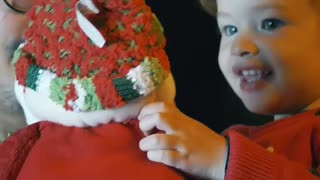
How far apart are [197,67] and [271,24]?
28cm

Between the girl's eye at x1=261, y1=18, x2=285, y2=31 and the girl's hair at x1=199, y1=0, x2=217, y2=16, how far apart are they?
19cm

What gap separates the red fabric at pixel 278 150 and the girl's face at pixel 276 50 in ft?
0.14

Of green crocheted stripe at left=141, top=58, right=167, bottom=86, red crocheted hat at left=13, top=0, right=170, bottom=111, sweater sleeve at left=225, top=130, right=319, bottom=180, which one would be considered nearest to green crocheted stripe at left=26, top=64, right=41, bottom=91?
red crocheted hat at left=13, top=0, right=170, bottom=111

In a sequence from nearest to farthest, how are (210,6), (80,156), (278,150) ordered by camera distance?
1. (80,156)
2. (278,150)
3. (210,6)

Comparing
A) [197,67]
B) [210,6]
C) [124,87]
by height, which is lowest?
[197,67]

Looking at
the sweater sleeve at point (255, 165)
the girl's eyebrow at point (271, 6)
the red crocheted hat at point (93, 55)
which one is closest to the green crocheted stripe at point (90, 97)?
the red crocheted hat at point (93, 55)

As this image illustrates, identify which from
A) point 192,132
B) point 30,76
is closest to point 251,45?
point 192,132

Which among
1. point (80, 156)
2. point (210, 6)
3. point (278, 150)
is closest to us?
point (80, 156)

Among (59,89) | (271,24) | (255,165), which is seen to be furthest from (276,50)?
(59,89)

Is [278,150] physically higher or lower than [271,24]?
lower

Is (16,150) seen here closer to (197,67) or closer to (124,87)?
(124,87)

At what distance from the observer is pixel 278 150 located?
2.32 ft

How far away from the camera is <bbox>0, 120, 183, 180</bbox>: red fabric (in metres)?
0.53

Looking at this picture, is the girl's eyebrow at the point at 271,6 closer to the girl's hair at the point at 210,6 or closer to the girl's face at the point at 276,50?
the girl's face at the point at 276,50
